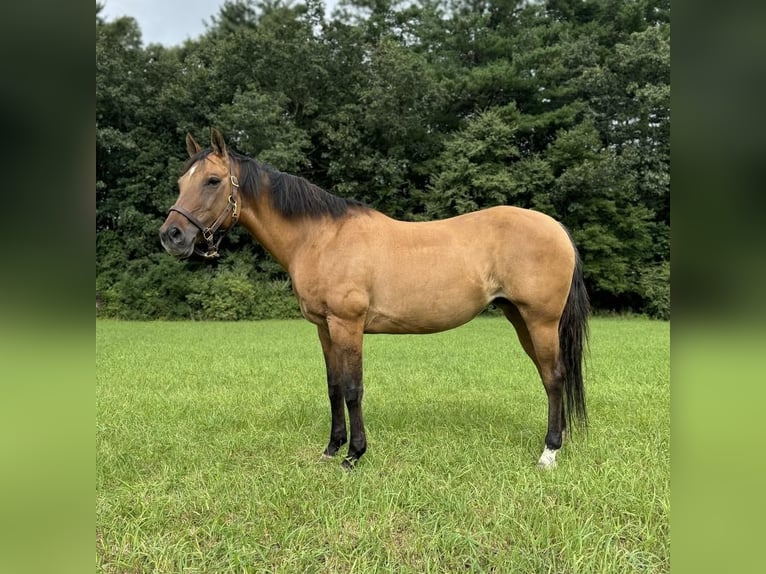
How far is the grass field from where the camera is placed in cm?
232

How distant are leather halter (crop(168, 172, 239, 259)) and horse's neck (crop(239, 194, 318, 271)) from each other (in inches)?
5.8

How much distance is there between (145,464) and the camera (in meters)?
3.49

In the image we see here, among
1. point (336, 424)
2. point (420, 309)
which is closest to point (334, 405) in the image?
point (336, 424)

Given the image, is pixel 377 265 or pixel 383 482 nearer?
pixel 383 482

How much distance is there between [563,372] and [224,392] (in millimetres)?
4097

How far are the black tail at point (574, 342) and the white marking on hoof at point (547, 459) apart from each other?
0.50 metres

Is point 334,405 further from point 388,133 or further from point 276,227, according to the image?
point 388,133

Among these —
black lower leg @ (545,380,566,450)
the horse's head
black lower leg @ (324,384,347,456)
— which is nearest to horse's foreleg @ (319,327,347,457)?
black lower leg @ (324,384,347,456)

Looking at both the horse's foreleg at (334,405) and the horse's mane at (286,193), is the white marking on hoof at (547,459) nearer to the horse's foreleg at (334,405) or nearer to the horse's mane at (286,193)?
the horse's foreleg at (334,405)

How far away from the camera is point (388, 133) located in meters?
20.7

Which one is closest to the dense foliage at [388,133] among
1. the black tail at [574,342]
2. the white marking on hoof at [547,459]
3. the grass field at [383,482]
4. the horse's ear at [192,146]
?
the grass field at [383,482]

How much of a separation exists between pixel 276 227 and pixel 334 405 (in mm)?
1530

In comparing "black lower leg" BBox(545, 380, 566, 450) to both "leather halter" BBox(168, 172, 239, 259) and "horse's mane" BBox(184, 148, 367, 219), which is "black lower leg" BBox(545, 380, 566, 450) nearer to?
"horse's mane" BBox(184, 148, 367, 219)
